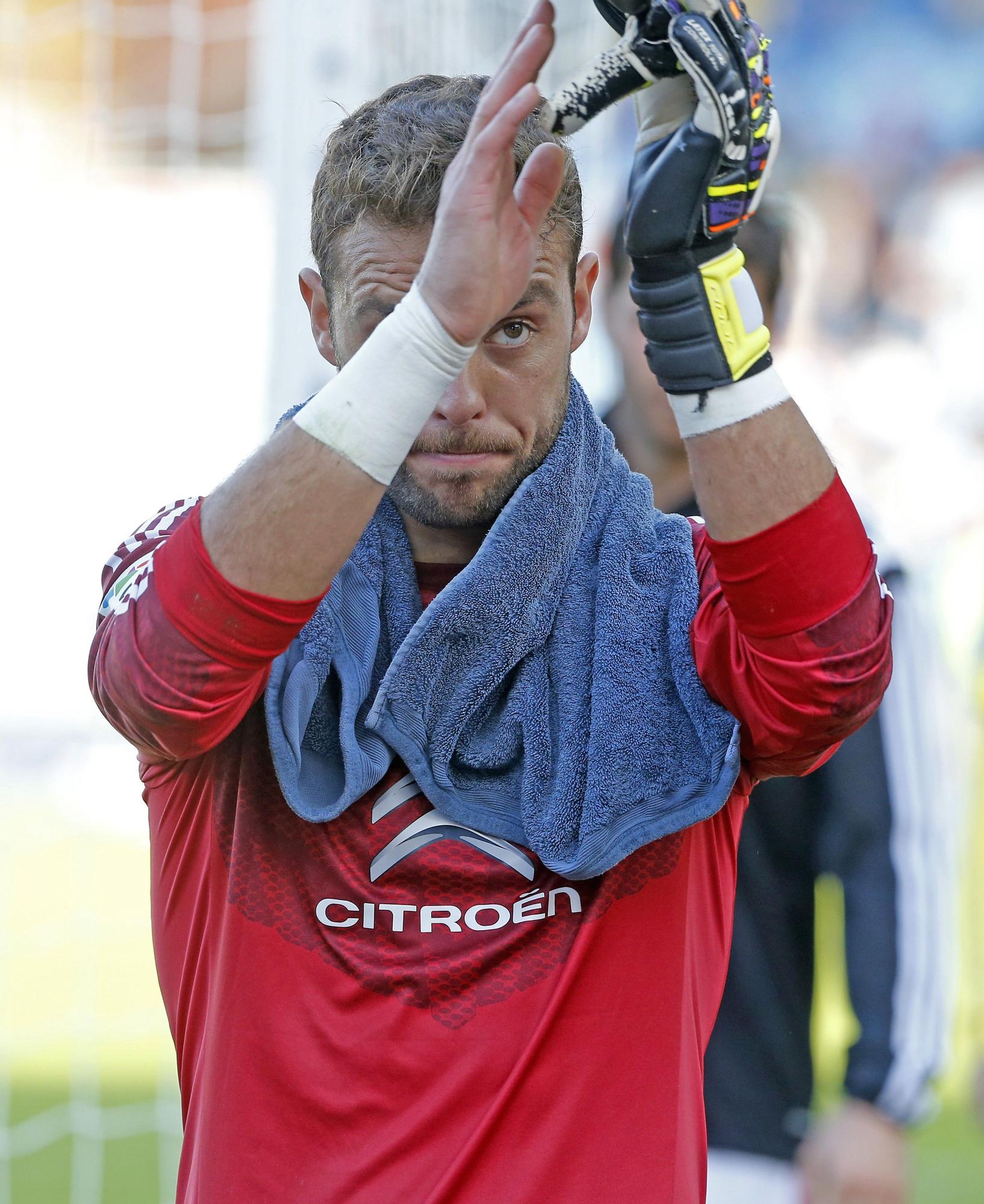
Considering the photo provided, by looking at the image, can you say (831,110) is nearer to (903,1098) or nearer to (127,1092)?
(127,1092)

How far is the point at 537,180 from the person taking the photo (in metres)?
1.10

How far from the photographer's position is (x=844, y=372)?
731 centimetres

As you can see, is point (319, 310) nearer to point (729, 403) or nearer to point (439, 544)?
point (439, 544)

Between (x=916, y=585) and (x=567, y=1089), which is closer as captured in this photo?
(x=567, y=1089)

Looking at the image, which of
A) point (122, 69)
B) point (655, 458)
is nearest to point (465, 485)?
point (655, 458)

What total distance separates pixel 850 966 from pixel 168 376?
14.2ft

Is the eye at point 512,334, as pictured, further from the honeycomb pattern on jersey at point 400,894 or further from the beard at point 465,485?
the honeycomb pattern on jersey at point 400,894

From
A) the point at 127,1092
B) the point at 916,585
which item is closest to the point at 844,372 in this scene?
the point at 127,1092

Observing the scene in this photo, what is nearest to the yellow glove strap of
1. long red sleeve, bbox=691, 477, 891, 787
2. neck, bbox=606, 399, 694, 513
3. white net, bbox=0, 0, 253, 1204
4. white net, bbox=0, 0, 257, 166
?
long red sleeve, bbox=691, 477, 891, 787

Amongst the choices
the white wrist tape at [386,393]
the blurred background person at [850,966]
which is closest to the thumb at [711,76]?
the white wrist tape at [386,393]

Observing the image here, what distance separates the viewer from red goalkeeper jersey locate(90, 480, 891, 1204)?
124 cm

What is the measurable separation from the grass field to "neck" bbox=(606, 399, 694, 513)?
113cm

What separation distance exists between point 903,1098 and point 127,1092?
3.03 metres

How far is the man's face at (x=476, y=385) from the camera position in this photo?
127 cm
